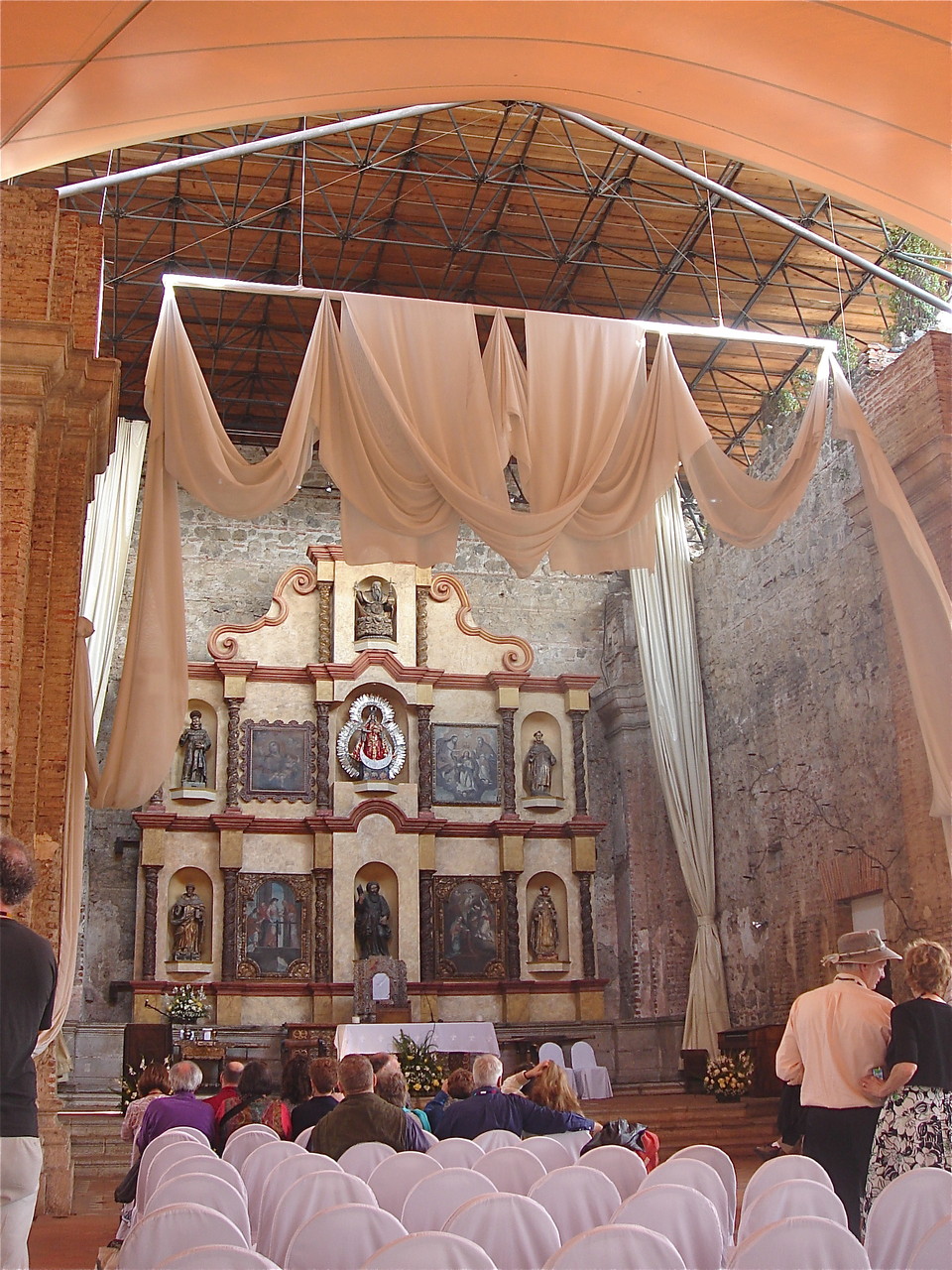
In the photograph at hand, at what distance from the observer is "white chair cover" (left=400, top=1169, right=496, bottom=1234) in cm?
393

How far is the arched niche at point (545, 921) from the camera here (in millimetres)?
15969

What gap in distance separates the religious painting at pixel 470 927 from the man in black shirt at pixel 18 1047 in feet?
41.3

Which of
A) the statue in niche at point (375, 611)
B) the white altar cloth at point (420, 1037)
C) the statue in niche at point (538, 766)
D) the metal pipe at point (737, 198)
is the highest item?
the metal pipe at point (737, 198)

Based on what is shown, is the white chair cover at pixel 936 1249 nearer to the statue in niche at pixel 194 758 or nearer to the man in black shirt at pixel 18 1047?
the man in black shirt at pixel 18 1047

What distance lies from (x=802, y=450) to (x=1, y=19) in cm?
575

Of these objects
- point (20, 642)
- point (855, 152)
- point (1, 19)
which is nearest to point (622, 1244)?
point (1, 19)

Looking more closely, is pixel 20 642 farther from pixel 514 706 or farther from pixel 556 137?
pixel 514 706

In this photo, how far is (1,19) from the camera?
12.9 feet

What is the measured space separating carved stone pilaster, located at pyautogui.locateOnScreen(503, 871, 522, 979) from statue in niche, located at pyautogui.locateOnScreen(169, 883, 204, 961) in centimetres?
352

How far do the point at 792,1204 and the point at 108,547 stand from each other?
12534mm

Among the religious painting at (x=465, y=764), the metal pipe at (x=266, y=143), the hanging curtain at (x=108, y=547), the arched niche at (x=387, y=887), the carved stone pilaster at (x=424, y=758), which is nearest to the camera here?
the metal pipe at (x=266, y=143)

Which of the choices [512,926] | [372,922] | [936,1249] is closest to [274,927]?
[372,922]


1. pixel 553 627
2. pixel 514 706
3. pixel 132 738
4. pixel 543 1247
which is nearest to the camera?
pixel 543 1247

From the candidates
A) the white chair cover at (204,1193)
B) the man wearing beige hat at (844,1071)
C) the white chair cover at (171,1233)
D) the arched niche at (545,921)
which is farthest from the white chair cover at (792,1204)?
the arched niche at (545,921)
